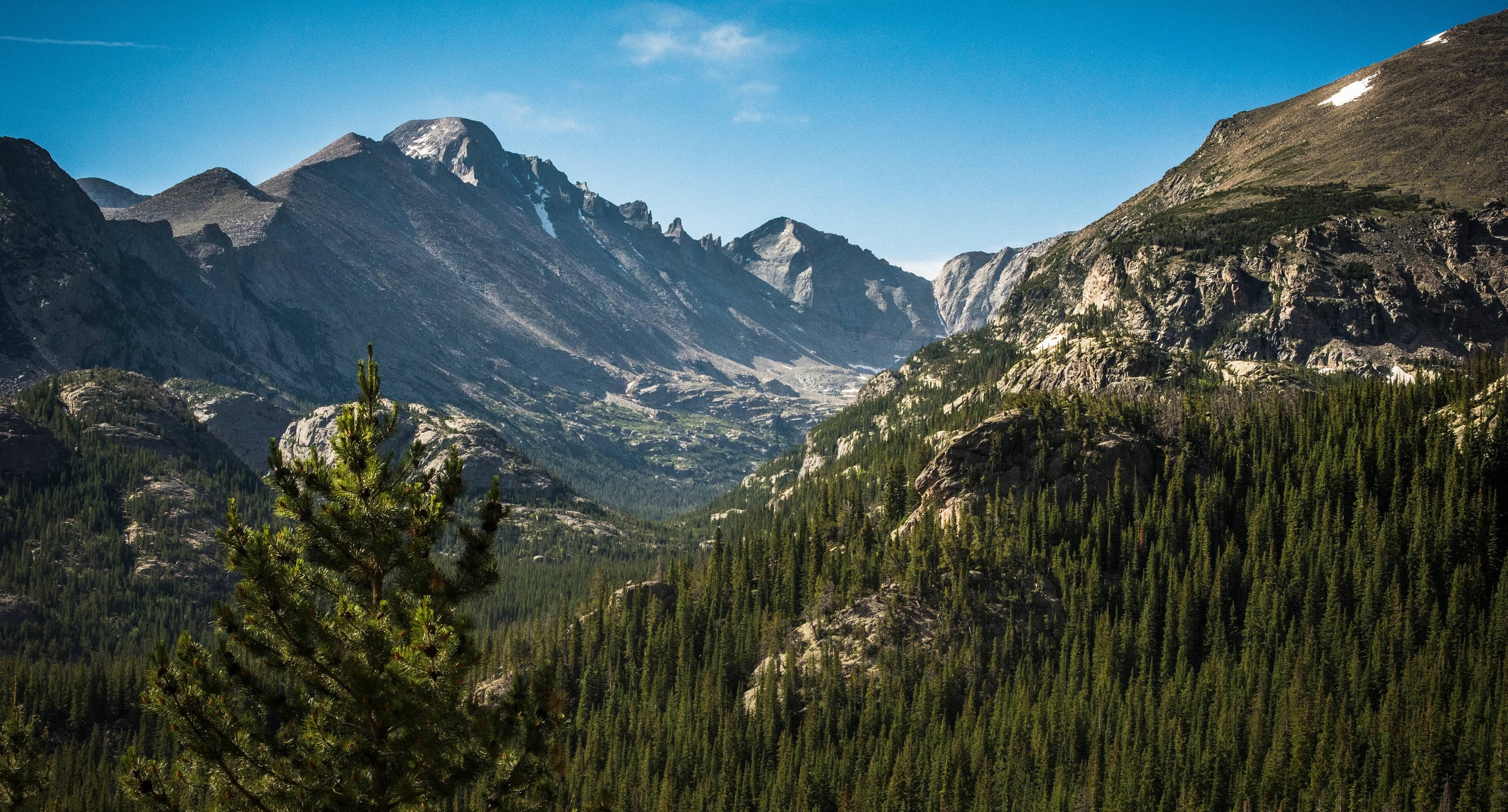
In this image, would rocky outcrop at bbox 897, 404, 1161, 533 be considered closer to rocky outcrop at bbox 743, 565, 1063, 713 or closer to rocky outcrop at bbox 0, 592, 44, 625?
rocky outcrop at bbox 743, 565, 1063, 713

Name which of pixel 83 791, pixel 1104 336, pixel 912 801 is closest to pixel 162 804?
pixel 912 801

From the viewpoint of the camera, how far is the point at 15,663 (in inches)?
5802

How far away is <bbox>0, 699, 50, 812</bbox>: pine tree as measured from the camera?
27312 millimetres

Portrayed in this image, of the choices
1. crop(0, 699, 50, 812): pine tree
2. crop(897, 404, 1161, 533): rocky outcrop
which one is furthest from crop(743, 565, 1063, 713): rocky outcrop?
crop(0, 699, 50, 812): pine tree

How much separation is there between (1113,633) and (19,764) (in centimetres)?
11232

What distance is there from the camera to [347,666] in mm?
20375

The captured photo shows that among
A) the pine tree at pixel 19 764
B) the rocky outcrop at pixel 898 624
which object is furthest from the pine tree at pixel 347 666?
the rocky outcrop at pixel 898 624

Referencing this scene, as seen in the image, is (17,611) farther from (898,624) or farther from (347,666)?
(347,666)

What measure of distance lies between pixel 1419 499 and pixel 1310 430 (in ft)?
64.5

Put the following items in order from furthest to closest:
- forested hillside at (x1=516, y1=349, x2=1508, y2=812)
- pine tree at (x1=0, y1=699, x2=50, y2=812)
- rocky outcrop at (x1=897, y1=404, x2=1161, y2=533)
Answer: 1. rocky outcrop at (x1=897, y1=404, x2=1161, y2=533)
2. forested hillside at (x1=516, y1=349, x2=1508, y2=812)
3. pine tree at (x1=0, y1=699, x2=50, y2=812)

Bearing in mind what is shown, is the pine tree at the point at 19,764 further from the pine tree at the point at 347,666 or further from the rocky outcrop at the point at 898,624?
the rocky outcrop at the point at 898,624

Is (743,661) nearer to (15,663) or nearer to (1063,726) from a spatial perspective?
(1063,726)

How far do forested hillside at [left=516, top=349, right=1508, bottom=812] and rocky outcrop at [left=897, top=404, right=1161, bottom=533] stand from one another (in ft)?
1.56

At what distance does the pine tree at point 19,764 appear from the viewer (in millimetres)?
27312
